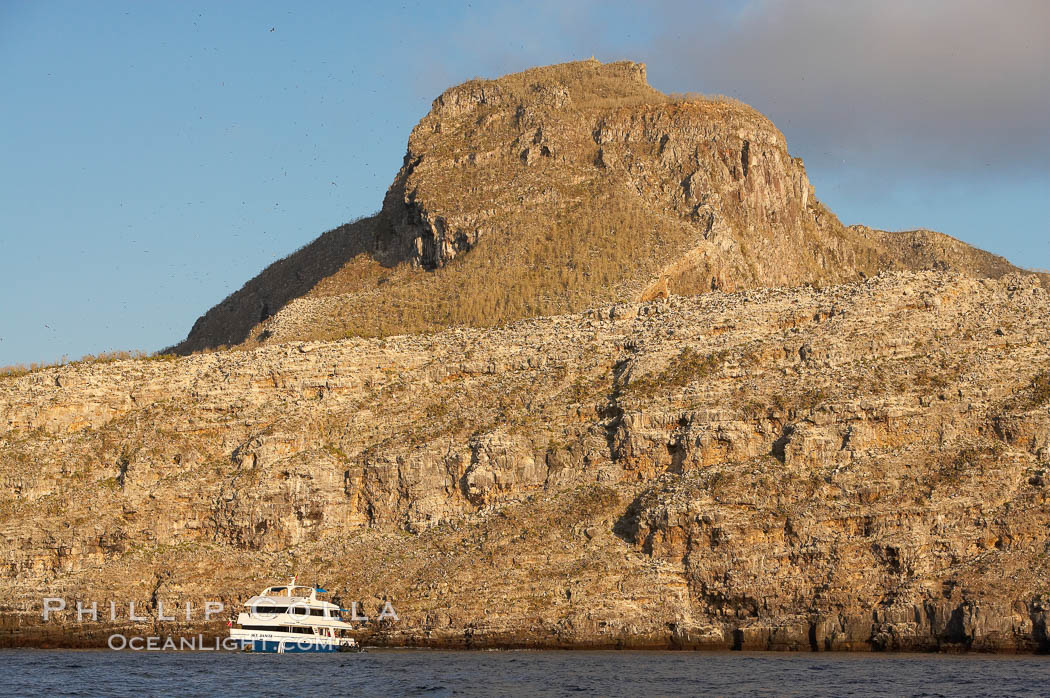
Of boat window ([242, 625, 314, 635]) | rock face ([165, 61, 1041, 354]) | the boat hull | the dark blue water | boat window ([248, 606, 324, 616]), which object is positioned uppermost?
rock face ([165, 61, 1041, 354])

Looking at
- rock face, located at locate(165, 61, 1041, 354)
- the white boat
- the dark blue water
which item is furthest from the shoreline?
rock face, located at locate(165, 61, 1041, 354)

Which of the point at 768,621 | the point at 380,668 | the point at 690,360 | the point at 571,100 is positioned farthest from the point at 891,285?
the point at 571,100

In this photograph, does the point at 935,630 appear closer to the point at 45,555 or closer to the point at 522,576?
the point at 522,576

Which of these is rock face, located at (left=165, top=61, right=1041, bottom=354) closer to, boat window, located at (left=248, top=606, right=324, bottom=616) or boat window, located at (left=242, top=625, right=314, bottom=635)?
boat window, located at (left=248, top=606, right=324, bottom=616)

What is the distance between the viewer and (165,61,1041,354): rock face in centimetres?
8712

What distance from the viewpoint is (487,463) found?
65.5 metres

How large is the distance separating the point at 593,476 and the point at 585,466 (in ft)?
2.67

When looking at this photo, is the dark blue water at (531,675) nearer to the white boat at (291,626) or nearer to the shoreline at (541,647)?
the shoreline at (541,647)

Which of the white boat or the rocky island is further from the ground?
the rocky island

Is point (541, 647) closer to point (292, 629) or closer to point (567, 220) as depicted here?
point (292, 629)

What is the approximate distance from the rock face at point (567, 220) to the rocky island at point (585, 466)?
24.9 inches

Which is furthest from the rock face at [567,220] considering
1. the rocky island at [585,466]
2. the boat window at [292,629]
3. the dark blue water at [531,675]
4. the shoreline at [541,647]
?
the dark blue water at [531,675]

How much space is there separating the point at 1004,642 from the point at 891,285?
827 inches

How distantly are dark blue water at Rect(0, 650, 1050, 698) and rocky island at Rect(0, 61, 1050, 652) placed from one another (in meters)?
2.71
